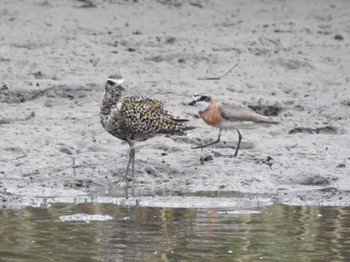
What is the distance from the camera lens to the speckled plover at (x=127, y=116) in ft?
37.0

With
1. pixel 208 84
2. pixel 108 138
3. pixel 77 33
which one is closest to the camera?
pixel 108 138

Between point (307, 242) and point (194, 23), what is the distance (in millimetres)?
9324

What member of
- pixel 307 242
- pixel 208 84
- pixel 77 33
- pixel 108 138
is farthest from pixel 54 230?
pixel 77 33

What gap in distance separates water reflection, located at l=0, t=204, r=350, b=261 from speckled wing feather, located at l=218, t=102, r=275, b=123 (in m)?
2.48

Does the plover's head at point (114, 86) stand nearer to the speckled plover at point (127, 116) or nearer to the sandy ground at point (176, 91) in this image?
the speckled plover at point (127, 116)

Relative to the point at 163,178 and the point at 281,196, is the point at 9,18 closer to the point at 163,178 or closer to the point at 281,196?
the point at 163,178

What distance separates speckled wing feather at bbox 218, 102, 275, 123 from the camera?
1246 cm

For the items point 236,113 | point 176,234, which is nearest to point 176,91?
point 236,113

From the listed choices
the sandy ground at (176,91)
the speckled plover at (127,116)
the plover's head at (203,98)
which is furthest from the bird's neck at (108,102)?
the plover's head at (203,98)

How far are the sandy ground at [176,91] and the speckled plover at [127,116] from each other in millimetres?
357

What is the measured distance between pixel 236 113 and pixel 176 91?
7.28 feet

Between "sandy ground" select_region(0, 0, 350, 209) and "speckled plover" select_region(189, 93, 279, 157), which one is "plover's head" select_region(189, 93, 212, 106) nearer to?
"speckled plover" select_region(189, 93, 279, 157)

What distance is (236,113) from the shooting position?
1251 cm

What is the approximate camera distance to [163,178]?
11438 millimetres
